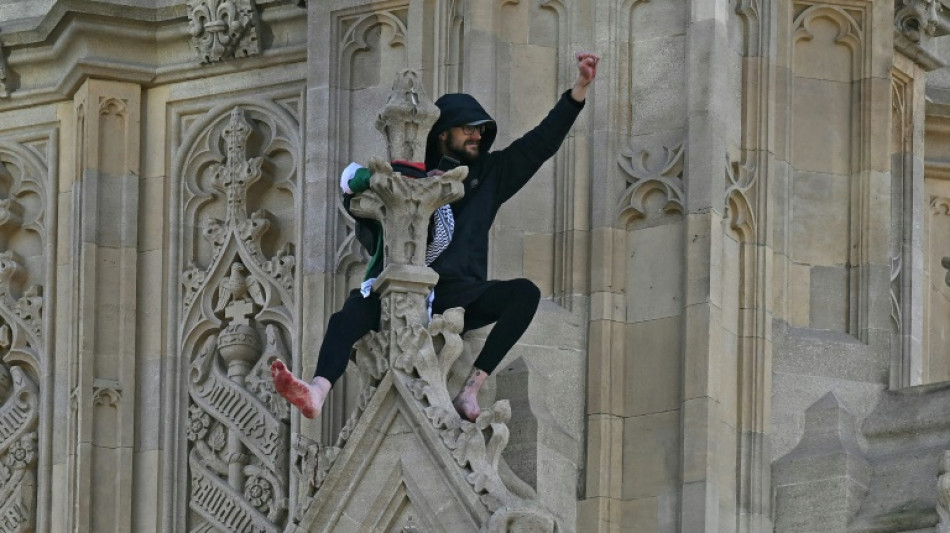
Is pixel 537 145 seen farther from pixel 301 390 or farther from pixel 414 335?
pixel 301 390

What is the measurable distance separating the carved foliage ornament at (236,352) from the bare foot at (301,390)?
2336mm

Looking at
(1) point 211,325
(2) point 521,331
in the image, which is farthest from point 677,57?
(1) point 211,325

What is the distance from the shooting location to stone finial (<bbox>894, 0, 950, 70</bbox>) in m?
25.4

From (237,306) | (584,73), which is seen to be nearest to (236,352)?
(237,306)

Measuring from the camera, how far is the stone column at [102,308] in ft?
83.9

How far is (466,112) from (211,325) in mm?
3036

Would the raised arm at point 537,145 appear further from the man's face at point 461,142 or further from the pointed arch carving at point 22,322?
the pointed arch carving at point 22,322

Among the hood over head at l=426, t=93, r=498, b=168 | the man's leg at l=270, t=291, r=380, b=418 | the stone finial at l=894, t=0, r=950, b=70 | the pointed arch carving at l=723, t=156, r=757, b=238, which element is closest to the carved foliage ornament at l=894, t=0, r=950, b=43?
the stone finial at l=894, t=0, r=950, b=70

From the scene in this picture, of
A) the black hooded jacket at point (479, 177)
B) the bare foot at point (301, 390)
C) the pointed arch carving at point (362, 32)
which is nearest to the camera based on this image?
the bare foot at point (301, 390)

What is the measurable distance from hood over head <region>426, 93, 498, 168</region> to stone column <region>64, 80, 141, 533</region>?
3.26 m

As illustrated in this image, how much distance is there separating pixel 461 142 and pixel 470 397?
131cm

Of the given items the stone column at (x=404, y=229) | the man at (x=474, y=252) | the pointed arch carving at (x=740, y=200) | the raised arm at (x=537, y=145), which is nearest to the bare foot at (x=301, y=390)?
the man at (x=474, y=252)

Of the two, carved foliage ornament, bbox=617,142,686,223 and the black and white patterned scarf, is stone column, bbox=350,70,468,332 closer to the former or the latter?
the black and white patterned scarf

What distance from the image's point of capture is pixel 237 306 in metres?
25.5
